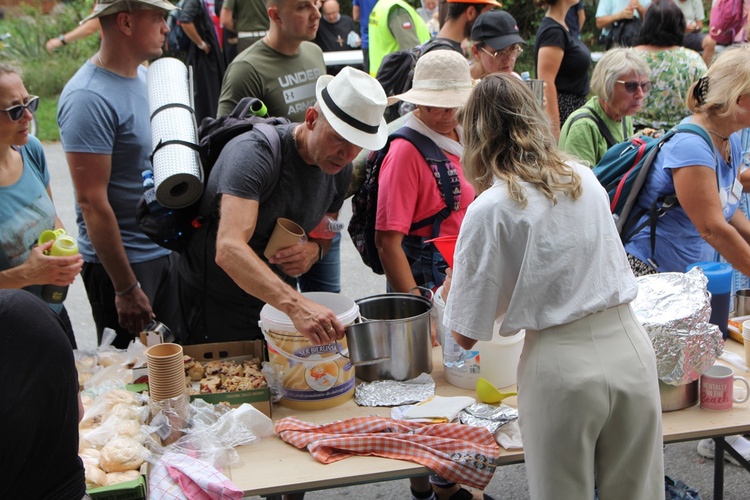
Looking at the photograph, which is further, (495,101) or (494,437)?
(494,437)

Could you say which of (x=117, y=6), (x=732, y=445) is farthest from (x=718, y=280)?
(x=117, y=6)

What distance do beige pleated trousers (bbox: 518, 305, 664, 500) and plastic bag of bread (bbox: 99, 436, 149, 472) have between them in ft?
3.46

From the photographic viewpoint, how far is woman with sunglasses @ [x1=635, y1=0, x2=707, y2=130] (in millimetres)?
4832

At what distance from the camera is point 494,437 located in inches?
89.0

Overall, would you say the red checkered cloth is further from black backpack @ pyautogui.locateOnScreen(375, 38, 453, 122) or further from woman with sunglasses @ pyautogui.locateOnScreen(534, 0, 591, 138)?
woman with sunglasses @ pyautogui.locateOnScreen(534, 0, 591, 138)

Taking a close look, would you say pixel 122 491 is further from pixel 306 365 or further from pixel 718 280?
pixel 718 280

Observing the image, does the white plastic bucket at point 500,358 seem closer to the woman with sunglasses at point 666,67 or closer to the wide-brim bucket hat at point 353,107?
the wide-brim bucket hat at point 353,107

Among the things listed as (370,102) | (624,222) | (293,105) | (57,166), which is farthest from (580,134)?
(57,166)

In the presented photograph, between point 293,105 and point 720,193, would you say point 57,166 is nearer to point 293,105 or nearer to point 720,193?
point 293,105

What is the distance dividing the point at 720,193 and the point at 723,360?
0.69m

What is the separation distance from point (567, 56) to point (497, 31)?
1.17m

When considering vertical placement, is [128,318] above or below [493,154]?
below

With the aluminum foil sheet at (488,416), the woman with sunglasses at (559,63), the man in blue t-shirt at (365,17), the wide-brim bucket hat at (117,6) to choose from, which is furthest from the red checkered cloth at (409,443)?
the man in blue t-shirt at (365,17)

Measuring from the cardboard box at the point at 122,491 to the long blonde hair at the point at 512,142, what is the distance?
47.5 inches
